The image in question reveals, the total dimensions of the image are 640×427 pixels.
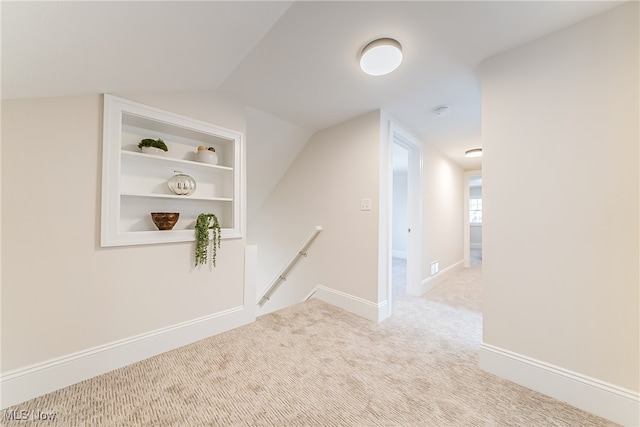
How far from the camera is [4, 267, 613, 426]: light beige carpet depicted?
1133mm

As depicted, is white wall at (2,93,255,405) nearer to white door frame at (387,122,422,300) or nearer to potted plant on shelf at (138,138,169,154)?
potted plant on shelf at (138,138,169,154)

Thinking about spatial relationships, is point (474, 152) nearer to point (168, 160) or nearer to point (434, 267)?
point (434, 267)

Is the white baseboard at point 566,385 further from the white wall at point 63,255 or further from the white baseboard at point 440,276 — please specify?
the white wall at point 63,255

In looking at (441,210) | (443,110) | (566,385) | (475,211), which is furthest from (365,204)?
(475,211)

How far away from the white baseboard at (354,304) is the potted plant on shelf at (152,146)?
7.19 ft

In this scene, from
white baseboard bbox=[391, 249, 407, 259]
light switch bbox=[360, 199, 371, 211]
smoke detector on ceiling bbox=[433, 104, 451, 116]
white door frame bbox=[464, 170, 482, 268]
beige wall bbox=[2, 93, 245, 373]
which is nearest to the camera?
beige wall bbox=[2, 93, 245, 373]

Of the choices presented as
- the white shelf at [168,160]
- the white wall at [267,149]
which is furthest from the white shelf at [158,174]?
the white wall at [267,149]

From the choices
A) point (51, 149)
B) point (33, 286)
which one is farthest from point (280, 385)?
point (51, 149)

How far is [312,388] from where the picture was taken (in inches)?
52.5

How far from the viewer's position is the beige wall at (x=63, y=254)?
1.21 m

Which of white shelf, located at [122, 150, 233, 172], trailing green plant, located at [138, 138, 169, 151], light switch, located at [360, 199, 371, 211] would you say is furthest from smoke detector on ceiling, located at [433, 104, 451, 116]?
trailing green plant, located at [138, 138, 169, 151]

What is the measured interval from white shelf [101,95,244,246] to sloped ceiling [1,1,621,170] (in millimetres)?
243

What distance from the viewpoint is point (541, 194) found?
1.34 m

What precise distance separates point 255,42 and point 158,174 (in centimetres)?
128
